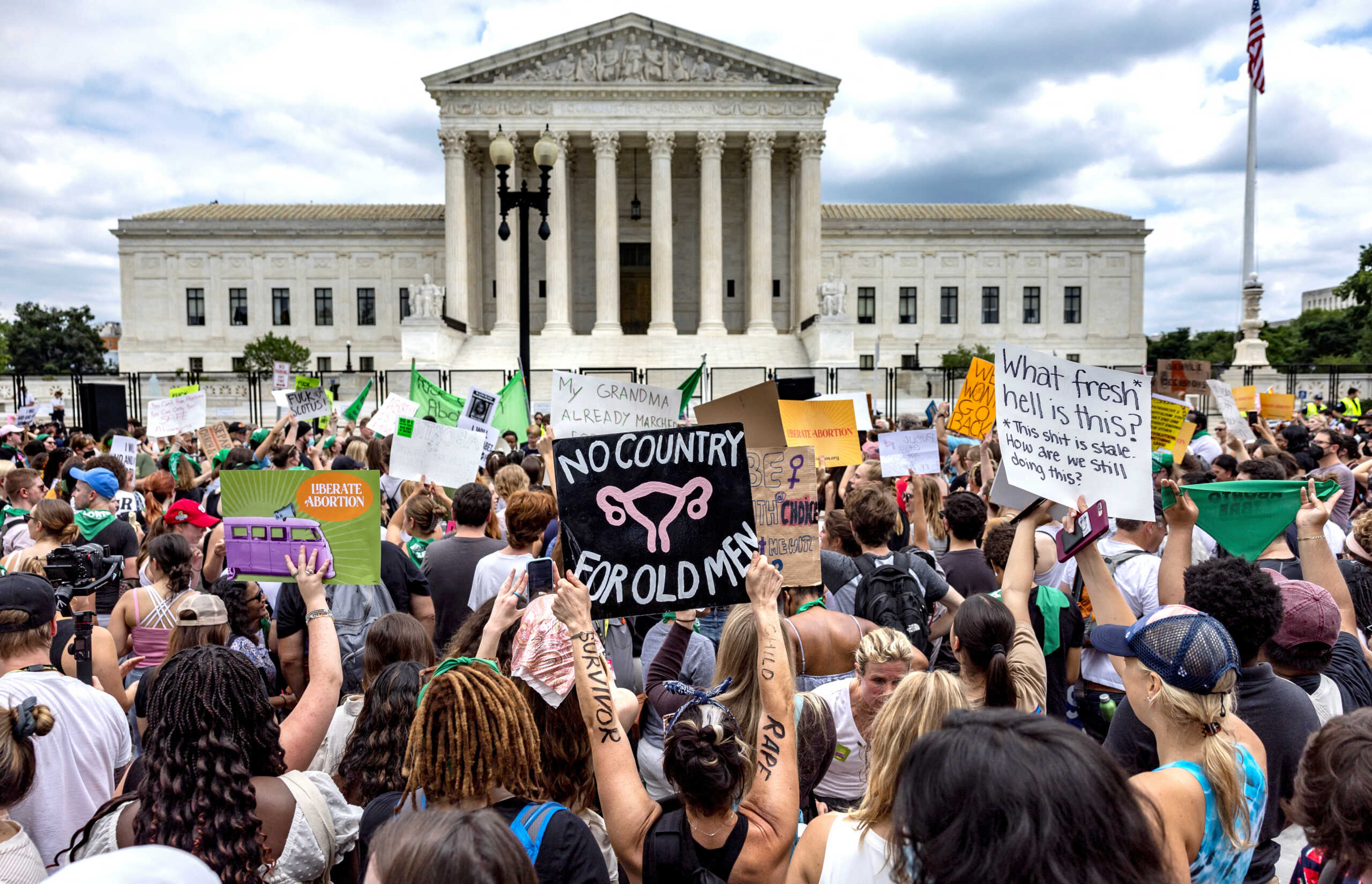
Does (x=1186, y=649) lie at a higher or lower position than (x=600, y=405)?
lower

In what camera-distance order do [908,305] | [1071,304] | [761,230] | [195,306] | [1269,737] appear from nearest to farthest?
[1269,737]
[761,230]
[195,306]
[908,305]
[1071,304]

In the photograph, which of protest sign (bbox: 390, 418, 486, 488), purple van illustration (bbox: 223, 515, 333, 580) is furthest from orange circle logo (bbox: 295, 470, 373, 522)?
protest sign (bbox: 390, 418, 486, 488)

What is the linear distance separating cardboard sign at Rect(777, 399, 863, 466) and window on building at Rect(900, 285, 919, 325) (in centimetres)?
4882

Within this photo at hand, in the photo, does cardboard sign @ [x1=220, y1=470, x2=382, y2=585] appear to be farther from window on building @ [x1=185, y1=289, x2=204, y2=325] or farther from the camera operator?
window on building @ [x1=185, y1=289, x2=204, y2=325]

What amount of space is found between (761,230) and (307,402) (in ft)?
114

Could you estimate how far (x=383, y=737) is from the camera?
11.2 feet

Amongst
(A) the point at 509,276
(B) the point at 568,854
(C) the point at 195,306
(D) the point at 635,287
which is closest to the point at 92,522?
(B) the point at 568,854

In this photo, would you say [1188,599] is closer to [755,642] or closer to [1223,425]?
[755,642]

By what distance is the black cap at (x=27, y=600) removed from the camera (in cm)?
374

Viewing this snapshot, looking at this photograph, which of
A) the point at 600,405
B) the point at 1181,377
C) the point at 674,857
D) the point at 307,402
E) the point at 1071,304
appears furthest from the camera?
the point at 1071,304

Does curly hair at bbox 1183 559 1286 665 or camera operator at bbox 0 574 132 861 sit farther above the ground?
curly hair at bbox 1183 559 1286 665

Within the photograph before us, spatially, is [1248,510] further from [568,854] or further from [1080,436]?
[568,854]

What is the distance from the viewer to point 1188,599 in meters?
3.61

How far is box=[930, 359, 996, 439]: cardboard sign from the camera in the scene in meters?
9.27
